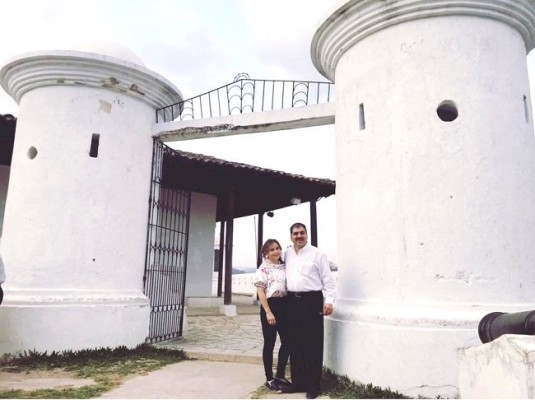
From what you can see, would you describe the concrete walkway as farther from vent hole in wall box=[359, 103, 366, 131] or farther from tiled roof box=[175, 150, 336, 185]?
tiled roof box=[175, 150, 336, 185]

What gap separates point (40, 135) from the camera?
5.92 m

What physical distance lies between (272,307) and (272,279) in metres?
0.24

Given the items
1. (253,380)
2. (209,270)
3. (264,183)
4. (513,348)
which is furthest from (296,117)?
(209,270)

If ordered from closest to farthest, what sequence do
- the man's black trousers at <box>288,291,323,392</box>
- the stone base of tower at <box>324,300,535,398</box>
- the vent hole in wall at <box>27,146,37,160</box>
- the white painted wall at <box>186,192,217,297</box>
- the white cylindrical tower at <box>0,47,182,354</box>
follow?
the stone base of tower at <box>324,300,535,398</box>
the man's black trousers at <box>288,291,323,392</box>
the white cylindrical tower at <box>0,47,182,354</box>
the vent hole in wall at <box>27,146,37,160</box>
the white painted wall at <box>186,192,217,297</box>

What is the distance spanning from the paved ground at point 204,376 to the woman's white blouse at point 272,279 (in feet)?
2.73

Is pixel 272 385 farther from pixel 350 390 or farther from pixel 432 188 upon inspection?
pixel 432 188

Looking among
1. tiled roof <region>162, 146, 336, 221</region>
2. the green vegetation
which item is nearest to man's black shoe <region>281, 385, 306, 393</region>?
the green vegetation

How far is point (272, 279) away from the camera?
422 cm

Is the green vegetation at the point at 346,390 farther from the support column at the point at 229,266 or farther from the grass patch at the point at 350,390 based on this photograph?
the support column at the point at 229,266

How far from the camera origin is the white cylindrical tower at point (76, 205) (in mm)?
5477

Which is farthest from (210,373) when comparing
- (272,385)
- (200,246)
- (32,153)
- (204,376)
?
(200,246)

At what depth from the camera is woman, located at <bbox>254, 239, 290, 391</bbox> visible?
4168 millimetres

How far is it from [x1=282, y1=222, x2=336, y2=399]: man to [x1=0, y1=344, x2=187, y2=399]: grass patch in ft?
5.46

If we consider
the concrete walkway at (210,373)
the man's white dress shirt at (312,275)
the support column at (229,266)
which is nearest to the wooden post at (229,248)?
the support column at (229,266)
